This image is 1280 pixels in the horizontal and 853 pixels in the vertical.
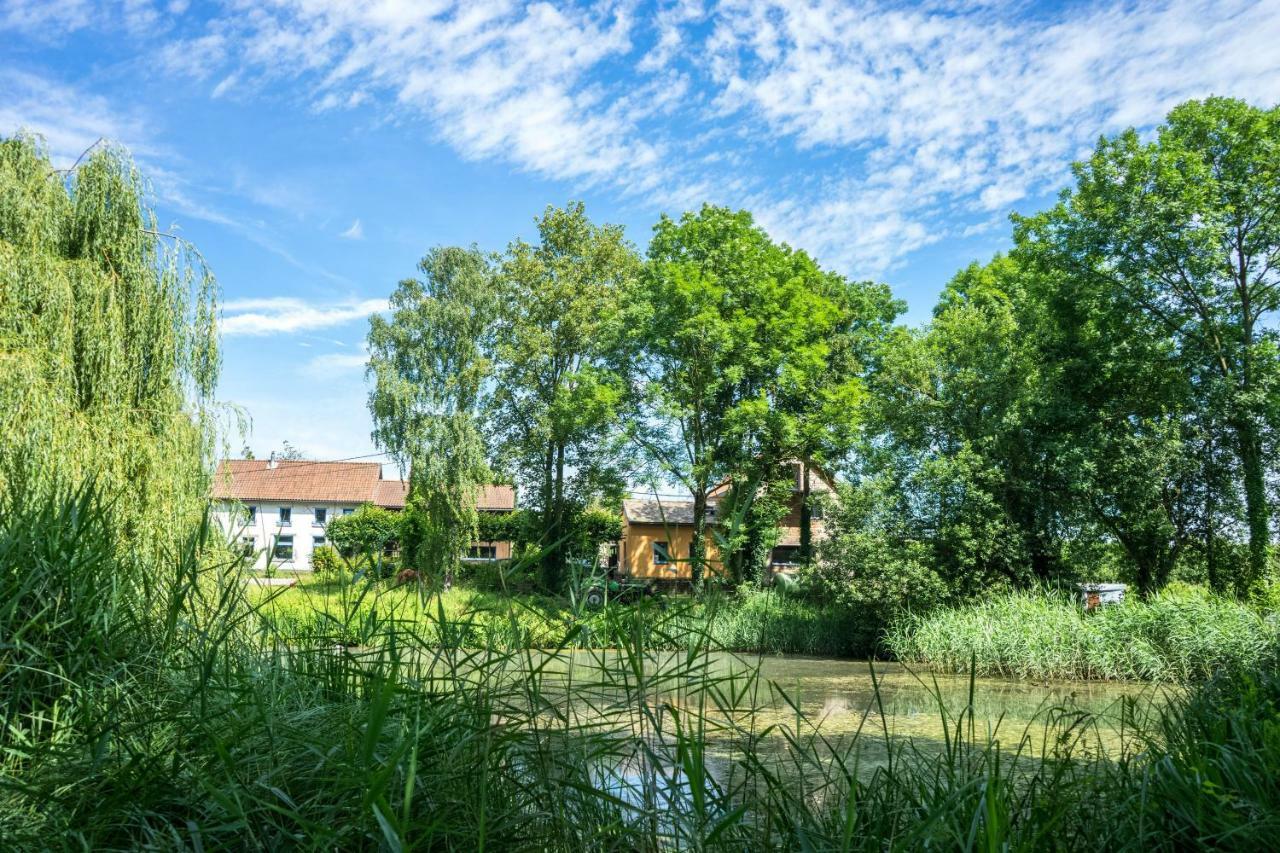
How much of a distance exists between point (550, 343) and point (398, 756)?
25.9 m

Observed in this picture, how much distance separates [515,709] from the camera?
2.64 m

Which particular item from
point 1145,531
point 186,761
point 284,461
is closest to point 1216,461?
point 1145,531

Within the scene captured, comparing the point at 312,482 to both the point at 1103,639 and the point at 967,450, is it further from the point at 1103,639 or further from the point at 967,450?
the point at 1103,639

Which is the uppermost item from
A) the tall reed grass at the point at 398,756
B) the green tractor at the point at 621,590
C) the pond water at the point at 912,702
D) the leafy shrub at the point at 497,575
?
the leafy shrub at the point at 497,575

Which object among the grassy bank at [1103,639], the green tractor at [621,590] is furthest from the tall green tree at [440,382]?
the green tractor at [621,590]

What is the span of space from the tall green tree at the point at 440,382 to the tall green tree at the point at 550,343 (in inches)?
35.3

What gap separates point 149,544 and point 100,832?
6.01 metres

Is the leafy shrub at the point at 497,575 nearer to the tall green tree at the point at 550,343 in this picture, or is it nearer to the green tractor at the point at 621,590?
the green tractor at the point at 621,590

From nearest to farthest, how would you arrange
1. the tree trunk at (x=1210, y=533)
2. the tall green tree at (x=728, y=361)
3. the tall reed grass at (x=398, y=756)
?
the tall reed grass at (x=398, y=756) < the tree trunk at (x=1210, y=533) < the tall green tree at (x=728, y=361)

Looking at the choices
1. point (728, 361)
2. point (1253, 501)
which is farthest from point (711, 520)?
point (1253, 501)

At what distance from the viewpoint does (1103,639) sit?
1334 cm

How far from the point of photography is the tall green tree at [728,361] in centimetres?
2295

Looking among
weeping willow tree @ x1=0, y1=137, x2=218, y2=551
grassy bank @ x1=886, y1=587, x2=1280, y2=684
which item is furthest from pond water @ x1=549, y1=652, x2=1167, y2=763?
weeping willow tree @ x1=0, y1=137, x2=218, y2=551

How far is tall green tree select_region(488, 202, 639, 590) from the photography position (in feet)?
89.1
